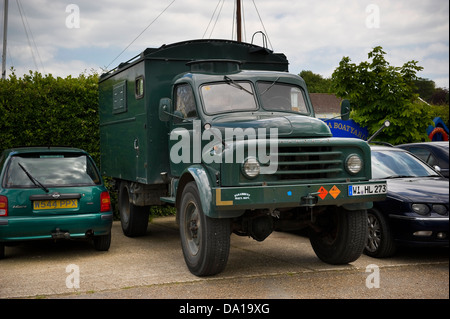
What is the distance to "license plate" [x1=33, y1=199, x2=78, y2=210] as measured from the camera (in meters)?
7.52

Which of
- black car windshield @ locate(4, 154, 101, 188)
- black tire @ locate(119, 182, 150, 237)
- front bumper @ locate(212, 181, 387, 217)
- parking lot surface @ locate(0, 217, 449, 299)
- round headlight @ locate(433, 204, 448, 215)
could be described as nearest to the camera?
parking lot surface @ locate(0, 217, 449, 299)

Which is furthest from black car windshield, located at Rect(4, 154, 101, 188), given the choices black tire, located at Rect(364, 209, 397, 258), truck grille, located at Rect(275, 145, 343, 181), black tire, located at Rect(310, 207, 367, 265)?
black tire, located at Rect(364, 209, 397, 258)

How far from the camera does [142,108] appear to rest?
8453 millimetres

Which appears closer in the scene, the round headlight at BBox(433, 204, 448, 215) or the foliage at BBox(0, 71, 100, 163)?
the round headlight at BBox(433, 204, 448, 215)

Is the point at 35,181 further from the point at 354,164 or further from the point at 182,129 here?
the point at 354,164

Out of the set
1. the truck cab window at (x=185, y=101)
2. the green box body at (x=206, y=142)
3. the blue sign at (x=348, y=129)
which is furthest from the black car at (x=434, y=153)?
the truck cab window at (x=185, y=101)

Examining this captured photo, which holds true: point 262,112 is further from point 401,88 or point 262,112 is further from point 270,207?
point 401,88

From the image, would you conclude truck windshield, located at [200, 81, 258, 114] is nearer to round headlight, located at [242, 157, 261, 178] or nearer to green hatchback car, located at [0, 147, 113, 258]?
round headlight, located at [242, 157, 261, 178]

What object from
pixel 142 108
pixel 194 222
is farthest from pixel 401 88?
pixel 194 222

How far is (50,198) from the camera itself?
7.55 m

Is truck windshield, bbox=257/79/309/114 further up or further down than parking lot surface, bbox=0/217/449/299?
further up

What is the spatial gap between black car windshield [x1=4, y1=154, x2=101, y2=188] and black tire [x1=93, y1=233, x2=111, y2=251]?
86 centimetres

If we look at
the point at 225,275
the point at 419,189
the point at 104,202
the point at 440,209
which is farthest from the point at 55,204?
the point at 440,209

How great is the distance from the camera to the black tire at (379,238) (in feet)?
23.9
